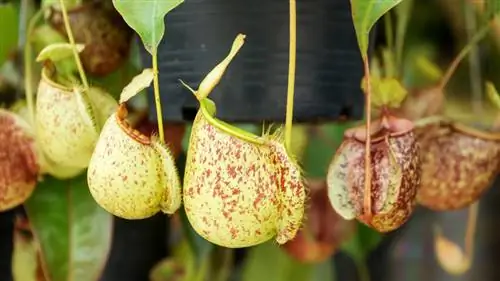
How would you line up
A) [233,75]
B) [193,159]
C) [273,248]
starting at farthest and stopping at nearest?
[273,248] → [233,75] → [193,159]

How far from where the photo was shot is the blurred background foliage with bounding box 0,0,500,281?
76 centimetres

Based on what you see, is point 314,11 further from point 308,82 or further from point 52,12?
point 52,12

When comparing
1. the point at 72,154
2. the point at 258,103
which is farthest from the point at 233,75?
the point at 72,154

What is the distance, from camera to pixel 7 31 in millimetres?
740

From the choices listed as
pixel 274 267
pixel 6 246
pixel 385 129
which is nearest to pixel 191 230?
pixel 274 267

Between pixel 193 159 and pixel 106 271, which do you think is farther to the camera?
pixel 106 271

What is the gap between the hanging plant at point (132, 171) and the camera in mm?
521

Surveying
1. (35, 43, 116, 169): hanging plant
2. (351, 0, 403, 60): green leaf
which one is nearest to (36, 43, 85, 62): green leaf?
(35, 43, 116, 169): hanging plant

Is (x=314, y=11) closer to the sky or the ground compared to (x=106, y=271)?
closer to the sky

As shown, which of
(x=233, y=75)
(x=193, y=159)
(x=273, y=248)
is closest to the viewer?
(x=193, y=159)

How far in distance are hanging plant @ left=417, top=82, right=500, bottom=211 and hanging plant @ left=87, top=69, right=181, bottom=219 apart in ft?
0.79

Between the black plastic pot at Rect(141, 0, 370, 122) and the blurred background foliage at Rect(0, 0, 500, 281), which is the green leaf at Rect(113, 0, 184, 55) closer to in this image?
the black plastic pot at Rect(141, 0, 370, 122)

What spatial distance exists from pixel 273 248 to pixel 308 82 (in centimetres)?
31

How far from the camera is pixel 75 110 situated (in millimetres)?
603
